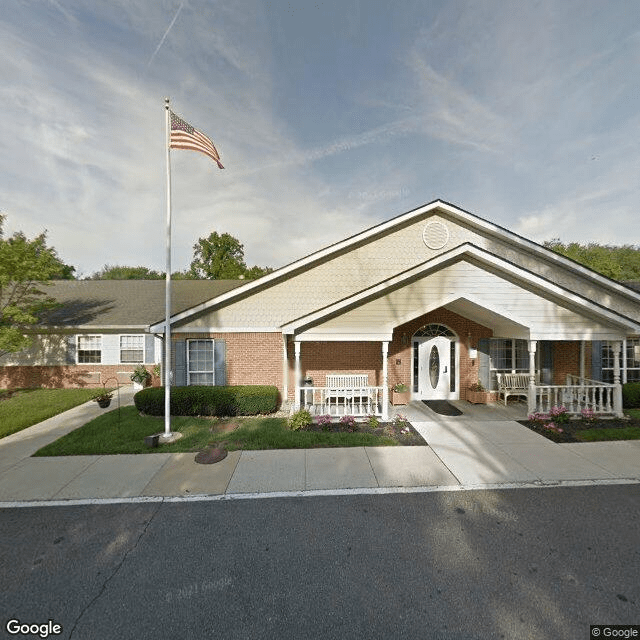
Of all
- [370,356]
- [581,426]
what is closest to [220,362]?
[370,356]

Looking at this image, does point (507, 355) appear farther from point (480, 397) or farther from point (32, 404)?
point (32, 404)

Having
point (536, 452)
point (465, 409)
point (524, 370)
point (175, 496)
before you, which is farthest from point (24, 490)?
point (524, 370)

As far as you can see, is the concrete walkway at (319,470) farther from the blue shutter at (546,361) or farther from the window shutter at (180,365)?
the blue shutter at (546,361)

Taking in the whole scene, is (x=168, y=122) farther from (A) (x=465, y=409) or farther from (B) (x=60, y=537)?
(A) (x=465, y=409)

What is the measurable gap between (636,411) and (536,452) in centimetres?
649

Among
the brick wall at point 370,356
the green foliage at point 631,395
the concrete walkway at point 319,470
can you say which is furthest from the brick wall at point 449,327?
the green foliage at point 631,395

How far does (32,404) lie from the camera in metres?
12.4

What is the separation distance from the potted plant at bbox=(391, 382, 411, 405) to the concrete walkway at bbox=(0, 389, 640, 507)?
9.91ft

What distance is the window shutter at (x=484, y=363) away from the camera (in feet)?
39.4

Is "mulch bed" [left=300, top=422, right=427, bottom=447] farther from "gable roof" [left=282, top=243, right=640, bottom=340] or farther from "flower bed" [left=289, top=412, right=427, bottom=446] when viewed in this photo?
"gable roof" [left=282, top=243, right=640, bottom=340]

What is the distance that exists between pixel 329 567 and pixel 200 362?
9338mm

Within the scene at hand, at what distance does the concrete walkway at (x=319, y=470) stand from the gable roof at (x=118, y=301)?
8886 millimetres

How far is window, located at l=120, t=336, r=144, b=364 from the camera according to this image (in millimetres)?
16172

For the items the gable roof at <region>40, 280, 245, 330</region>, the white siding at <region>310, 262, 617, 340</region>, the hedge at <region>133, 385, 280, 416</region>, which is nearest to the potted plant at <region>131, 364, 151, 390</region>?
the gable roof at <region>40, 280, 245, 330</region>
